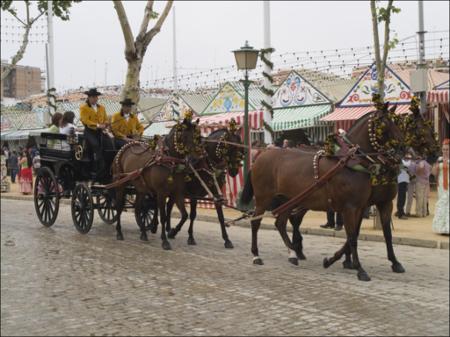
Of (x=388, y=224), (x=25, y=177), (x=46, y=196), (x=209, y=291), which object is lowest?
(x=209, y=291)

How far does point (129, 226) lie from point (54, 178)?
74.4 inches

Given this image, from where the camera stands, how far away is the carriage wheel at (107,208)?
12.0 metres

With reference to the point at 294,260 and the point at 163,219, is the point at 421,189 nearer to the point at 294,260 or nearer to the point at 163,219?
the point at 294,260

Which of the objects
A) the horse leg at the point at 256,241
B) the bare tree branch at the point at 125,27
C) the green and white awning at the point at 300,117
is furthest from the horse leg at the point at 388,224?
the green and white awning at the point at 300,117

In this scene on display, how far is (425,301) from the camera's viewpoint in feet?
20.9

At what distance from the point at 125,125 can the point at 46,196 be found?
7.50 ft

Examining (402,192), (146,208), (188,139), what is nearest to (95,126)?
(146,208)

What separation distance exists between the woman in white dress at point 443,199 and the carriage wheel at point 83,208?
6.37 meters

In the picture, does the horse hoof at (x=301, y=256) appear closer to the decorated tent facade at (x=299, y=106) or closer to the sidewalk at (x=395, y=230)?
the sidewalk at (x=395, y=230)

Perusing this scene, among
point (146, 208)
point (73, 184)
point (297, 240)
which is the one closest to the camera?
point (297, 240)

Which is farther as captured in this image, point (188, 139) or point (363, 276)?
point (188, 139)

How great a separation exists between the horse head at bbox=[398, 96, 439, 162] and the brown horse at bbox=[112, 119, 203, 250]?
357cm

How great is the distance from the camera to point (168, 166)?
32.9 ft

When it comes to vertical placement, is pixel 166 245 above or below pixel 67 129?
below
